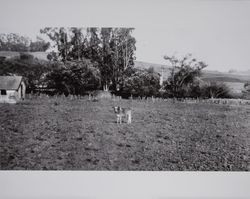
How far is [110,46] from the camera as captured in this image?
9.59ft

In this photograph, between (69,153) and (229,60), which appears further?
(229,60)

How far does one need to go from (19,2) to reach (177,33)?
139 centimetres

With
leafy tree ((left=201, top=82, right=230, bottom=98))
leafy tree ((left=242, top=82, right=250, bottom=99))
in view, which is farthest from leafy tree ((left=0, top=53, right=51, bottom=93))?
leafy tree ((left=242, top=82, right=250, bottom=99))

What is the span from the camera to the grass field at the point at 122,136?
2748 millimetres

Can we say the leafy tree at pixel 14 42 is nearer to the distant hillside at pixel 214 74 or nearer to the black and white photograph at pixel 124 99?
the black and white photograph at pixel 124 99

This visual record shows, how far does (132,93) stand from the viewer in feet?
9.59

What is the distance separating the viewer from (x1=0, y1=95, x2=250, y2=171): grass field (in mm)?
2748

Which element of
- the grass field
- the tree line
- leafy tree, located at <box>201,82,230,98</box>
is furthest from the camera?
leafy tree, located at <box>201,82,230,98</box>

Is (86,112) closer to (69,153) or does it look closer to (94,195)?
(69,153)

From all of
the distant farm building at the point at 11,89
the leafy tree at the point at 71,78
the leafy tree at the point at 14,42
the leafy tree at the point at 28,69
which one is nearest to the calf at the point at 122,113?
the leafy tree at the point at 71,78

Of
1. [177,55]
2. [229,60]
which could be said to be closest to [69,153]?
[177,55]

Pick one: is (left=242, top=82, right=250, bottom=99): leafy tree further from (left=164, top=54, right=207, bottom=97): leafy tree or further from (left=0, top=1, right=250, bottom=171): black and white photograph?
(left=164, top=54, right=207, bottom=97): leafy tree

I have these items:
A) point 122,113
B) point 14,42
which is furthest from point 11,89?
point 122,113

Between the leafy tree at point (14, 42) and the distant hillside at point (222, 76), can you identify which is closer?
the leafy tree at point (14, 42)
